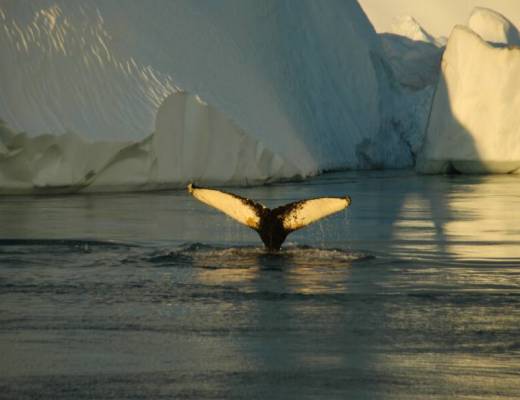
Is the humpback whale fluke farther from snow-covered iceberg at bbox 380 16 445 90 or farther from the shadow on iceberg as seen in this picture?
snow-covered iceberg at bbox 380 16 445 90

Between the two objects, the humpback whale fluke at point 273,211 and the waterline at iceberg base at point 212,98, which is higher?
the waterline at iceberg base at point 212,98

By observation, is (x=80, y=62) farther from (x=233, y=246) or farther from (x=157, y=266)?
(x=157, y=266)

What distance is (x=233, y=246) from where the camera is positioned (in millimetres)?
13703

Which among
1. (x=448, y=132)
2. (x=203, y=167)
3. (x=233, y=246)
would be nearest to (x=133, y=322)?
(x=233, y=246)

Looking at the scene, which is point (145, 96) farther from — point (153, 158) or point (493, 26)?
point (493, 26)

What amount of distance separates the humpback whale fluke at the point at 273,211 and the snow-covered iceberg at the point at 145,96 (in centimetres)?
1306

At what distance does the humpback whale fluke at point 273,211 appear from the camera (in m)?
11.9

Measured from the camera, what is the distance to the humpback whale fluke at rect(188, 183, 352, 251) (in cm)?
1188

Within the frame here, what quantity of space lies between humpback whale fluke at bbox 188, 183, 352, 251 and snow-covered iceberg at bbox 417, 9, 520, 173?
31485 mm

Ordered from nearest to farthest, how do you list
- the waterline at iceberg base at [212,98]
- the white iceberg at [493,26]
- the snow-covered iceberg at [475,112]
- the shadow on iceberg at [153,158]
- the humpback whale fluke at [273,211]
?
the humpback whale fluke at [273,211], the shadow on iceberg at [153,158], the waterline at iceberg base at [212,98], the snow-covered iceberg at [475,112], the white iceberg at [493,26]

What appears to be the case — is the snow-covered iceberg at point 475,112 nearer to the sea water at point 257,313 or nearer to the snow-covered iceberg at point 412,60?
the snow-covered iceberg at point 412,60

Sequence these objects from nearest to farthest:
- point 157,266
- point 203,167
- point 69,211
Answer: point 157,266, point 69,211, point 203,167

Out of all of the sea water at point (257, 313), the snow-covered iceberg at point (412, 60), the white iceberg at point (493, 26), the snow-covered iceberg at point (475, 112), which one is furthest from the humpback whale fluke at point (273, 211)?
the white iceberg at point (493, 26)

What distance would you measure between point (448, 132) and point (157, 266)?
1326 inches
